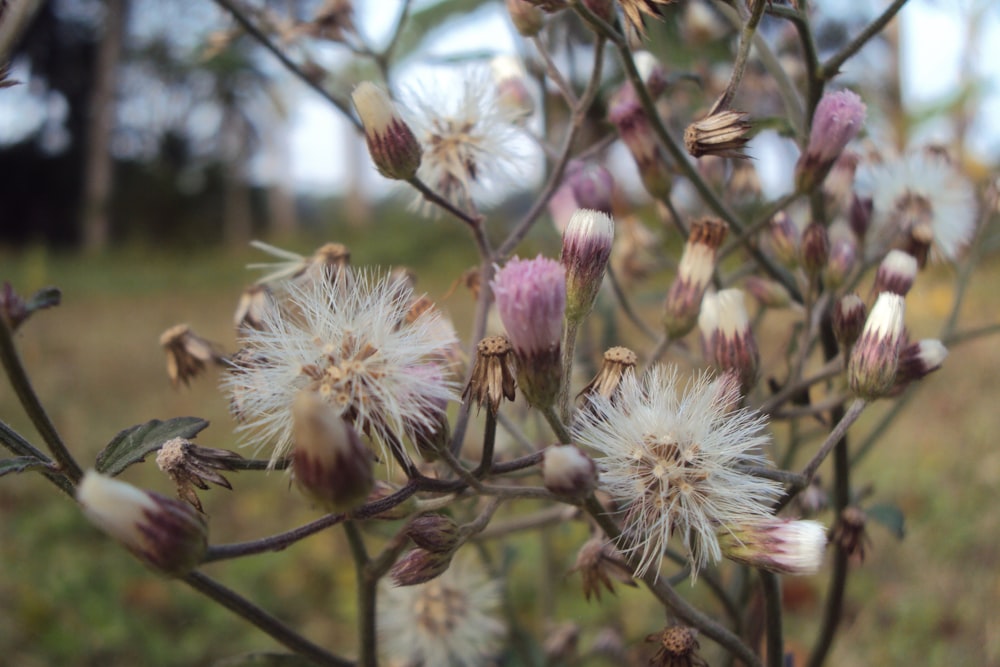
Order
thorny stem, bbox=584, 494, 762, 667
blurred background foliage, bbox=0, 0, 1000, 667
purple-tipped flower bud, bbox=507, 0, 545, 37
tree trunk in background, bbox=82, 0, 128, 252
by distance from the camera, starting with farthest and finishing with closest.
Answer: tree trunk in background, bbox=82, 0, 128, 252, blurred background foliage, bbox=0, 0, 1000, 667, purple-tipped flower bud, bbox=507, 0, 545, 37, thorny stem, bbox=584, 494, 762, 667

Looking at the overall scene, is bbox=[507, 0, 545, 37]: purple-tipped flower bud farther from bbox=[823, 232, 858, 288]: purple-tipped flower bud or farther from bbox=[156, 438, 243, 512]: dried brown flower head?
bbox=[156, 438, 243, 512]: dried brown flower head

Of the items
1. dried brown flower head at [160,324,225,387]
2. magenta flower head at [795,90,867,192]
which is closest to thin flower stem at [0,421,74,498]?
dried brown flower head at [160,324,225,387]

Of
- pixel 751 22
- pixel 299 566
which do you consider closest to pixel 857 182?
pixel 751 22

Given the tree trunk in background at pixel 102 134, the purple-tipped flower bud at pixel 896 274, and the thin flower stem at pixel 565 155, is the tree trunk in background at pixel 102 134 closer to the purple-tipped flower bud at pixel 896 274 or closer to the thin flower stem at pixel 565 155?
the thin flower stem at pixel 565 155

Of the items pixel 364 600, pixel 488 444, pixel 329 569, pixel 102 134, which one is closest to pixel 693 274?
pixel 488 444

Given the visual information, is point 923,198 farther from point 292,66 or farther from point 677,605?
point 292,66

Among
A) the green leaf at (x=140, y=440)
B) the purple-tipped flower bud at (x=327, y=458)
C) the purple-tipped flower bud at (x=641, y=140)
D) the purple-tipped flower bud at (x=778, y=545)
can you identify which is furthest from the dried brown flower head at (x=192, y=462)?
the purple-tipped flower bud at (x=641, y=140)

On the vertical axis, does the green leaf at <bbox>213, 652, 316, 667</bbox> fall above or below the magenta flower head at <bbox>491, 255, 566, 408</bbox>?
below
